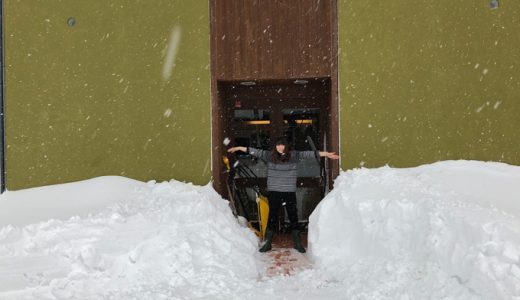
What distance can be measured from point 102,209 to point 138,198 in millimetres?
562

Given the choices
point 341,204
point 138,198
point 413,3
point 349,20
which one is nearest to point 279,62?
point 349,20

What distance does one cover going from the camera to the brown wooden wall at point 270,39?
6703mm

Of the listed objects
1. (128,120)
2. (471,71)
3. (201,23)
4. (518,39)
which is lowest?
(128,120)

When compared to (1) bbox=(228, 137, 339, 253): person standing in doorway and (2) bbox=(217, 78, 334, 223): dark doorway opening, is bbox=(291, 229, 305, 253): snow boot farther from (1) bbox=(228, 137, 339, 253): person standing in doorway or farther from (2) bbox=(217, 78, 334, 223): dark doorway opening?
(2) bbox=(217, 78, 334, 223): dark doorway opening

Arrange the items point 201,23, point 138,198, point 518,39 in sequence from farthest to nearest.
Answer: point 201,23
point 518,39
point 138,198

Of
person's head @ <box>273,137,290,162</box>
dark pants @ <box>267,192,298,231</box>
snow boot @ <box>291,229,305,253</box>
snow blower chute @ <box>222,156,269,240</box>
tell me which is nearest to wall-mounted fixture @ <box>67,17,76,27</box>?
snow blower chute @ <box>222,156,269,240</box>

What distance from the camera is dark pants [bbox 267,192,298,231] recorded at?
616 cm

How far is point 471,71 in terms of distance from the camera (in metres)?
6.28

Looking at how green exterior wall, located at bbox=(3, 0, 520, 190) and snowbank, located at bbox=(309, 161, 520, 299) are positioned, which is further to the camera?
green exterior wall, located at bbox=(3, 0, 520, 190)

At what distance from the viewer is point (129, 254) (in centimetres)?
436

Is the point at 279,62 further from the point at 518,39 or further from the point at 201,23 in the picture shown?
the point at 518,39

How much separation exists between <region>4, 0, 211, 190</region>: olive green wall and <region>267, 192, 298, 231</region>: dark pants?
123 cm

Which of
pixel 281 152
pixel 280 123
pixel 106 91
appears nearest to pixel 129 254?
pixel 281 152

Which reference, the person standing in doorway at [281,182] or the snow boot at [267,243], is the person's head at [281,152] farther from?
the snow boot at [267,243]
